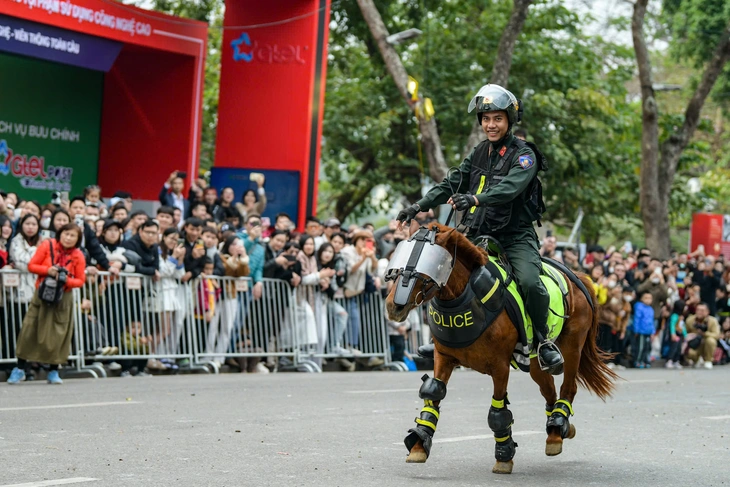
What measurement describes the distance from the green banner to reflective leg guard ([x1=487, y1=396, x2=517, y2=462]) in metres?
15.9

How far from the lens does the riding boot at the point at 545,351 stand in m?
7.89

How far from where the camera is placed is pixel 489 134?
8.00m

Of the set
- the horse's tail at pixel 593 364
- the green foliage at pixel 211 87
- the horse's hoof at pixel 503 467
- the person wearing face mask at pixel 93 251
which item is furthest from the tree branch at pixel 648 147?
the horse's hoof at pixel 503 467

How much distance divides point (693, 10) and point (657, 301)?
33.8 ft

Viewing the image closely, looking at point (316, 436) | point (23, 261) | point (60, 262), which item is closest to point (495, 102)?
point (316, 436)

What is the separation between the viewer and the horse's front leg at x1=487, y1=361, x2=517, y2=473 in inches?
297

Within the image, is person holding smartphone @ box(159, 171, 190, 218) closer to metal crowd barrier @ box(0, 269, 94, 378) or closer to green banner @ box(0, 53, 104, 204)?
green banner @ box(0, 53, 104, 204)

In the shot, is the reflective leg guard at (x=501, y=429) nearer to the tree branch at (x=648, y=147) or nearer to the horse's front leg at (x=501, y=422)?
the horse's front leg at (x=501, y=422)

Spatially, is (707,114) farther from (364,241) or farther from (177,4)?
(364,241)

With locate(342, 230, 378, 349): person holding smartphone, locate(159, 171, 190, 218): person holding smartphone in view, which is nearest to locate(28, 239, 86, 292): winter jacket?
locate(342, 230, 378, 349): person holding smartphone

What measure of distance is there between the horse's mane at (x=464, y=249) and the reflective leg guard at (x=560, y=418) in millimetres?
1384

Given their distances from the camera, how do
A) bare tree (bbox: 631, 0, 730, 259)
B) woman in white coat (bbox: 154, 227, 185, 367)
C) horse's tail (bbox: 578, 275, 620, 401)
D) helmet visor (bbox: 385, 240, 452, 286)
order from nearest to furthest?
helmet visor (bbox: 385, 240, 452, 286)
horse's tail (bbox: 578, 275, 620, 401)
woman in white coat (bbox: 154, 227, 185, 367)
bare tree (bbox: 631, 0, 730, 259)

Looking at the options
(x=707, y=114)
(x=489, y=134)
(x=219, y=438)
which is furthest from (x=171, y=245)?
(x=707, y=114)

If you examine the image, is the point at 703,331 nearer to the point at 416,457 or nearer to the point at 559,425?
the point at 559,425
